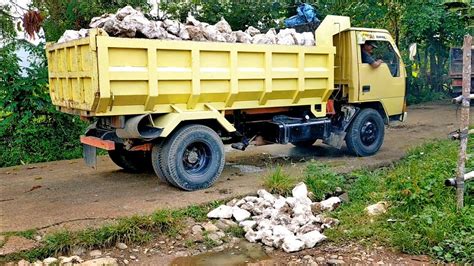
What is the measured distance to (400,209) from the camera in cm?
484

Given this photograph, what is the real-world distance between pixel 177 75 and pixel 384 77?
400 centimetres

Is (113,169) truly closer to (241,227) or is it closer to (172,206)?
(172,206)

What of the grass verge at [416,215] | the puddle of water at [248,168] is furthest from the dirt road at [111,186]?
the grass verge at [416,215]

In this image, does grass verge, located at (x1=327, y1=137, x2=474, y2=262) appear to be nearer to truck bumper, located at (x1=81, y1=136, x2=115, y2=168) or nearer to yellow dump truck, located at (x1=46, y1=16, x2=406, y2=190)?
yellow dump truck, located at (x1=46, y1=16, x2=406, y2=190)

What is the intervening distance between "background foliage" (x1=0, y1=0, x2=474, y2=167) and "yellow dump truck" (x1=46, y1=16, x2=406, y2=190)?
6.49 ft

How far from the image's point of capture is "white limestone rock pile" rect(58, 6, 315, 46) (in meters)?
5.37

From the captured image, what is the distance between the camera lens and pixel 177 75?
5688mm

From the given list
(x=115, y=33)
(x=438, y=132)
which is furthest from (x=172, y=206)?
(x=438, y=132)

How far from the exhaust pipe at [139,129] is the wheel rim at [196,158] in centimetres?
48

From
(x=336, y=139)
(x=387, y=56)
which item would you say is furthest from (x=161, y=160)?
(x=387, y=56)

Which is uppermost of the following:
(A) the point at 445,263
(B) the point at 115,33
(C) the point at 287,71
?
(B) the point at 115,33

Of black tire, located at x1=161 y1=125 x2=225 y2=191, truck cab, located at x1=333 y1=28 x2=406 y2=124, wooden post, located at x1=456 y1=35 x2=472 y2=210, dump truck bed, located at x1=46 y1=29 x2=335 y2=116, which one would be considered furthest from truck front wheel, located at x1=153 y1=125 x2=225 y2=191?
wooden post, located at x1=456 y1=35 x2=472 y2=210

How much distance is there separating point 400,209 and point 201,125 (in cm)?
257

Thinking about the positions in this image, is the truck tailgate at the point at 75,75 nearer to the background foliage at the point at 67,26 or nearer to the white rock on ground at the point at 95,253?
the white rock on ground at the point at 95,253
